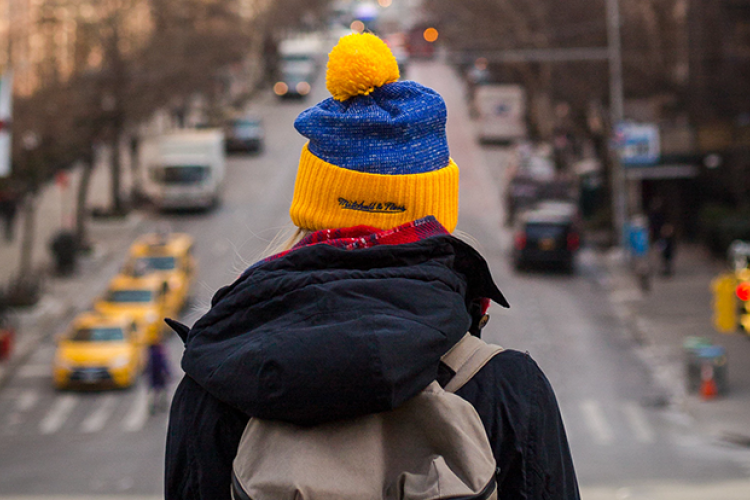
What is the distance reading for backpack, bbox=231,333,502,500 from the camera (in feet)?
5.92

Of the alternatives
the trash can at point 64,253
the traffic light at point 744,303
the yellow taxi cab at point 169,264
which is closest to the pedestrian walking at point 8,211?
the trash can at point 64,253

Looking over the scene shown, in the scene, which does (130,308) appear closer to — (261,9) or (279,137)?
(279,137)

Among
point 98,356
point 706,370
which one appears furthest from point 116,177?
point 706,370

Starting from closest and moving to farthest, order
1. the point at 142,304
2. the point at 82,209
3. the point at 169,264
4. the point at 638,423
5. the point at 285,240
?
the point at 285,240, the point at 638,423, the point at 142,304, the point at 169,264, the point at 82,209

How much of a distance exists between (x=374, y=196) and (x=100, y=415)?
22403 millimetres

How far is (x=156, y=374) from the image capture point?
22.4 meters

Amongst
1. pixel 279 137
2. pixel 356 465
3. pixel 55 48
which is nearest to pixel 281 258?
pixel 356 465

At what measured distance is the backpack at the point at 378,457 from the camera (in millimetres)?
1806

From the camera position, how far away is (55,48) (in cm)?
5191

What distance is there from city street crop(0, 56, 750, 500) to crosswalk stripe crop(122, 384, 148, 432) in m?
0.04

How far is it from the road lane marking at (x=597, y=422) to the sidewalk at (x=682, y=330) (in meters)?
1.62

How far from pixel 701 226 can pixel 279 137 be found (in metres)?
35.5

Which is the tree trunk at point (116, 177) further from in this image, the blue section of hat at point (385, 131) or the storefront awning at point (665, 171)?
the blue section of hat at point (385, 131)

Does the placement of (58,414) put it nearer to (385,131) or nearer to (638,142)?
(638,142)
